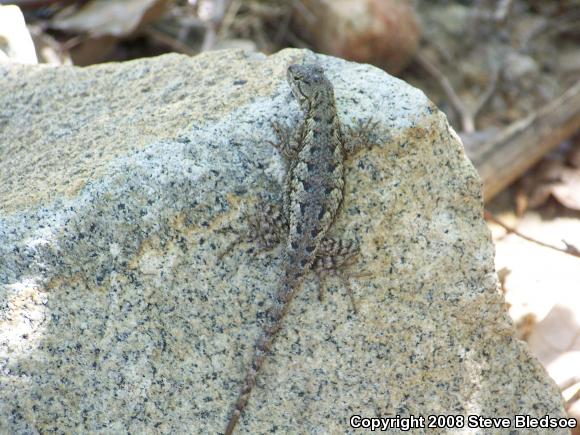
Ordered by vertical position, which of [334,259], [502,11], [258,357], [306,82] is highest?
[306,82]

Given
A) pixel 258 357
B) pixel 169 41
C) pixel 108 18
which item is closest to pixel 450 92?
pixel 169 41

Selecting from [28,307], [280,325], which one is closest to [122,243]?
[28,307]

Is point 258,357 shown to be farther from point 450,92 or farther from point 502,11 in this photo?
point 502,11

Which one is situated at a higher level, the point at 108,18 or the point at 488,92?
the point at 108,18

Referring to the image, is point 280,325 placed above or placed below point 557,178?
above

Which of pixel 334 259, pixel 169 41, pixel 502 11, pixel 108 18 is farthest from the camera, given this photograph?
pixel 502 11

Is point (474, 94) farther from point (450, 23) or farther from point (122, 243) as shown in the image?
point (122, 243)

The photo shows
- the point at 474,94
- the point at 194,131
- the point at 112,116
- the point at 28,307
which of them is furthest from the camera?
the point at 474,94
